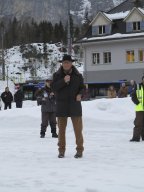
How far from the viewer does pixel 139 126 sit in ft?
40.1

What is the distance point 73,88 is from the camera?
29.5 ft

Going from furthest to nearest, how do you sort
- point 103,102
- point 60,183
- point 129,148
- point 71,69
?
point 103,102 < point 129,148 < point 71,69 < point 60,183

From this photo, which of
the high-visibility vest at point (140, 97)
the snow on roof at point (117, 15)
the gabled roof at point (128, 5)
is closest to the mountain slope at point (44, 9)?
the gabled roof at point (128, 5)

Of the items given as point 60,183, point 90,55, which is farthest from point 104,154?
point 90,55

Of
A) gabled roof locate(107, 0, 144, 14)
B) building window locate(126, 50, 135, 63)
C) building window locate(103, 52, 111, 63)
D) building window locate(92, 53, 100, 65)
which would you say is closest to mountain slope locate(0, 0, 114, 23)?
gabled roof locate(107, 0, 144, 14)

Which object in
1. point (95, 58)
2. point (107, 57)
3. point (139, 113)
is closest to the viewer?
point (139, 113)

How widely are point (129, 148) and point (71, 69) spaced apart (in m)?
2.44

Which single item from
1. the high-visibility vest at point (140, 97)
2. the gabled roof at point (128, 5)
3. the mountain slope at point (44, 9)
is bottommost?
the high-visibility vest at point (140, 97)

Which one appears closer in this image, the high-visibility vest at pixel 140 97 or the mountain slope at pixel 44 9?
the high-visibility vest at pixel 140 97

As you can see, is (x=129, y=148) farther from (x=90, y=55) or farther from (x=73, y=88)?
(x=90, y=55)

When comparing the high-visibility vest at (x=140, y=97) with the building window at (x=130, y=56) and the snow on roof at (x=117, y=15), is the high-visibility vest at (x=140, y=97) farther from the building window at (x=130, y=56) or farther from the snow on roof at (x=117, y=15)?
the snow on roof at (x=117, y=15)

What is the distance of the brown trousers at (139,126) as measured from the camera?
39.9 ft

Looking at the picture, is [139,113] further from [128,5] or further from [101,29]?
[128,5]

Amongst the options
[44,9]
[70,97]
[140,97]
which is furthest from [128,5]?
[44,9]
